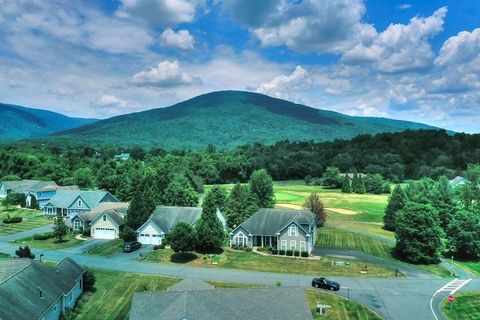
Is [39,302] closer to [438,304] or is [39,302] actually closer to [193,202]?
[438,304]

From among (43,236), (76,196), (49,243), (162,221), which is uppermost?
(76,196)

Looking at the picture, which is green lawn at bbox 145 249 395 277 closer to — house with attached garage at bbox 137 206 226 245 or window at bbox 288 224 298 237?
window at bbox 288 224 298 237

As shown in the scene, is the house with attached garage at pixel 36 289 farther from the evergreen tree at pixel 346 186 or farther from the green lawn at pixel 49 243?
the evergreen tree at pixel 346 186

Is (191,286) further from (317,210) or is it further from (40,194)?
(40,194)

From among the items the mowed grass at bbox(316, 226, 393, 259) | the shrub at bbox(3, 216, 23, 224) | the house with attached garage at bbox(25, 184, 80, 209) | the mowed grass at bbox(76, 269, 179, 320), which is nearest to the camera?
the mowed grass at bbox(76, 269, 179, 320)

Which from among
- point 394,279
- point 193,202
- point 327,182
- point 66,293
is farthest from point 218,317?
point 327,182

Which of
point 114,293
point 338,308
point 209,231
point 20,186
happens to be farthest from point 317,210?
point 20,186

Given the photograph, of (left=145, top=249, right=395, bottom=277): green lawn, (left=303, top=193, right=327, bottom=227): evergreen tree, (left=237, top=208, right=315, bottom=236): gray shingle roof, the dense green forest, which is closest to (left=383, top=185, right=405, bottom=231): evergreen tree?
(left=303, top=193, right=327, bottom=227): evergreen tree
